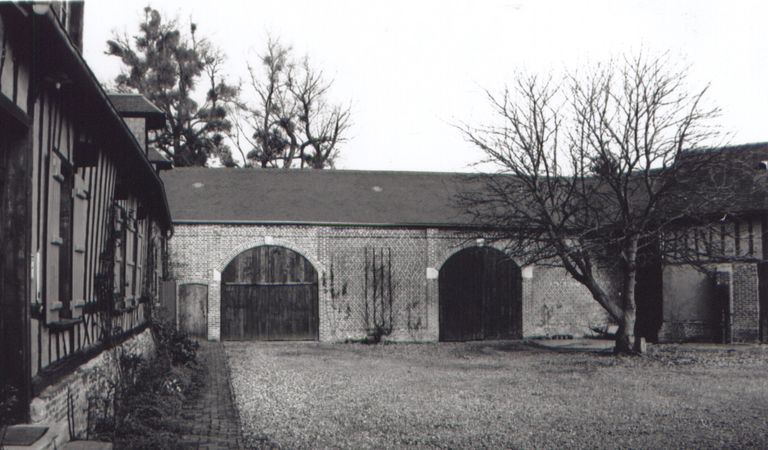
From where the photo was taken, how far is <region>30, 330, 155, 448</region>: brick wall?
20.6ft

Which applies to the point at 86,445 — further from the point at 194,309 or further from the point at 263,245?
the point at 263,245

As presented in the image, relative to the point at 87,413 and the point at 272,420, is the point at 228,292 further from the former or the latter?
the point at 87,413

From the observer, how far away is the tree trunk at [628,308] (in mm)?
20609

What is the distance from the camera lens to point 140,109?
16.8 metres

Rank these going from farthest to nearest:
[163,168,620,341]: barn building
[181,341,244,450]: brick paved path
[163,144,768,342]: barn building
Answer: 1. [163,168,620,341]: barn building
2. [163,144,768,342]: barn building
3. [181,341,244,450]: brick paved path

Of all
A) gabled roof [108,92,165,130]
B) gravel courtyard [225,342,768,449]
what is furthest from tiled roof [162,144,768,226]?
gabled roof [108,92,165,130]

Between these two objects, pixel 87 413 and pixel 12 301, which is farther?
pixel 87 413

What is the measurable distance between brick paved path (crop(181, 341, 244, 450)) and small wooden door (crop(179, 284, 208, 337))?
1063 centimetres

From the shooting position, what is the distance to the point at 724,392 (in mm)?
13539

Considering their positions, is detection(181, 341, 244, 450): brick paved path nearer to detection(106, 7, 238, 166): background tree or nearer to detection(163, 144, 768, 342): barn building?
detection(163, 144, 768, 342): barn building

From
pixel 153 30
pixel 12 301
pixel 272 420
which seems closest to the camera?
pixel 12 301

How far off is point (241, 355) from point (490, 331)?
1061cm

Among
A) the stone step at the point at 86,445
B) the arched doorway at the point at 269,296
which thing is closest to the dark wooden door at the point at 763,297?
the arched doorway at the point at 269,296

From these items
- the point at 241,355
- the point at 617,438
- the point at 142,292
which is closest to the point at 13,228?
the point at 617,438
